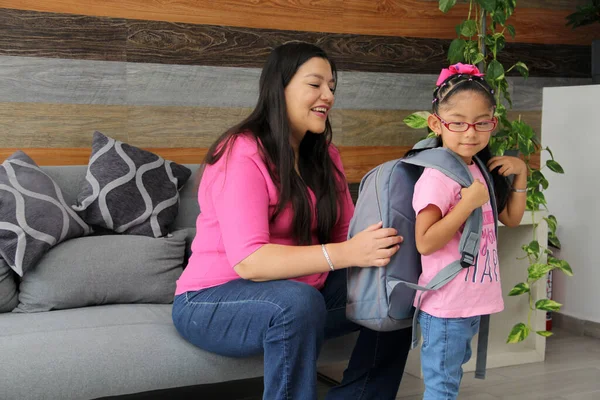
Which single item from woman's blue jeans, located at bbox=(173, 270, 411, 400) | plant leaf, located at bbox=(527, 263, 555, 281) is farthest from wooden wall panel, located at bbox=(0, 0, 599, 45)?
woman's blue jeans, located at bbox=(173, 270, 411, 400)

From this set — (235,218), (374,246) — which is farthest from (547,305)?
(235,218)

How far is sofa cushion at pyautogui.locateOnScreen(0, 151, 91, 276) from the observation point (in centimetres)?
238

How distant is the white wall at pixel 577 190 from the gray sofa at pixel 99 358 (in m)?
1.67

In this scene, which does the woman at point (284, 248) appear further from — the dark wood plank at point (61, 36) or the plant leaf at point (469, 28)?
the plant leaf at point (469, 28)

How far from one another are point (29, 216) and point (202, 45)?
3.42 feet

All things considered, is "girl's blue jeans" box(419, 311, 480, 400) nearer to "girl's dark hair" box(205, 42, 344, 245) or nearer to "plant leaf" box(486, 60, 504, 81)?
"girl's dark hair" box(205, 42, 344, 245)

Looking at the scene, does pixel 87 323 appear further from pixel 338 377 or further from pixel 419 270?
pixel 338 377

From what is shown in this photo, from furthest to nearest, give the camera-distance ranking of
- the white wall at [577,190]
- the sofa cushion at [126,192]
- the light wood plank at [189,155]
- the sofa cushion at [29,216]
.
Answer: the white wall at [577,190] → the light wood plank at [189,155] → the sofa cushion at [126,192] → the sofa cushion at [29,216]

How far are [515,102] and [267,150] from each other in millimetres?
2036

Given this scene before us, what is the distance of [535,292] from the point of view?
325 centimetres

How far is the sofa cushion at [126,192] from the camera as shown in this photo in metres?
2.63

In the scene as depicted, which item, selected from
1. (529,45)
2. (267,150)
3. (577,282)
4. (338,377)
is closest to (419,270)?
(267,150)

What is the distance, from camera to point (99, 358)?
6.83 ft

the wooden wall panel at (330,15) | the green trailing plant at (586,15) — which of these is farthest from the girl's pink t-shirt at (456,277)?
the green trailing plant at (586,15)
